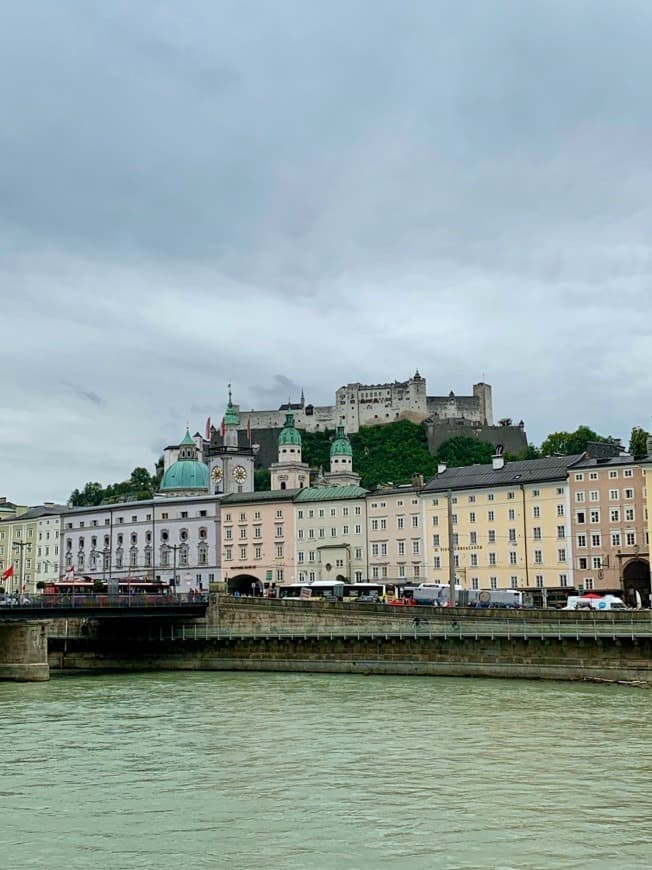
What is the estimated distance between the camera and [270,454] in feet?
615

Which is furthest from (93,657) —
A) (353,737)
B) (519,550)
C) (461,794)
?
(461,794)

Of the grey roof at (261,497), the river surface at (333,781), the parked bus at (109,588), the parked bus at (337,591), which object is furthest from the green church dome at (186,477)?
the river surface at (333,781)

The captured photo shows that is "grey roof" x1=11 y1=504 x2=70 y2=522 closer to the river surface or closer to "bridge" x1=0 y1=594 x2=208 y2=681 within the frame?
A: "bridge" x1=0 y1=594 x2=208 y2=681

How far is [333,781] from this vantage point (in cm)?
2745

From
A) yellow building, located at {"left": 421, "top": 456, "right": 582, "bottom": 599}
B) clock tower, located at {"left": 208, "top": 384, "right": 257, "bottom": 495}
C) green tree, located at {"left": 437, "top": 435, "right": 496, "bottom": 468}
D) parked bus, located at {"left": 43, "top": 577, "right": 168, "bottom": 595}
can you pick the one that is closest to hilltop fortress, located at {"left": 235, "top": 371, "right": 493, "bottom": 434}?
green tree, located at {"left": 437, "top": 435, "right": 496, "bottom": 468}

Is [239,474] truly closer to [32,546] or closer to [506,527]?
[32,546]

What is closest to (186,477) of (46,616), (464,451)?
(464,451)

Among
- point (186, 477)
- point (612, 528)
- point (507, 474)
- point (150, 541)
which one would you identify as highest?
point (186, 477)

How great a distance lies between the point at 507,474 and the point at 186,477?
4662 centimetres

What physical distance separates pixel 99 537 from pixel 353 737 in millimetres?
81706

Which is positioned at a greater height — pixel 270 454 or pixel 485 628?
pixel 270 454

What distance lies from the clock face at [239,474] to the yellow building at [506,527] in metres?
48.8

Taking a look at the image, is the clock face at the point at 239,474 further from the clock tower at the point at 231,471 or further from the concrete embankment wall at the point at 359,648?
the concrete embankment wall at the point at 359,648

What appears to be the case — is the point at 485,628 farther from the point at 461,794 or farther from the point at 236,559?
the point at 236,559
